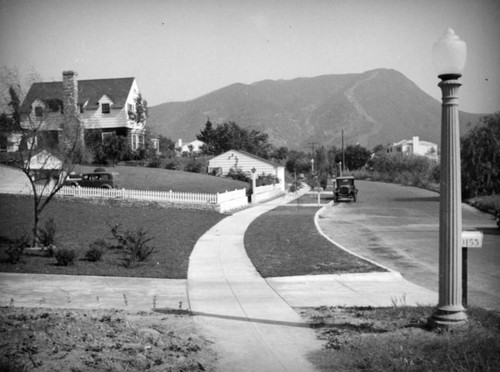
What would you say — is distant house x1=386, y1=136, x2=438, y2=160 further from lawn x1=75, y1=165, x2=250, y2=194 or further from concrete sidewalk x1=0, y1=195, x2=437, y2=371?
concrete sidewalk x1=0, y1=195, x2=437, y2=371

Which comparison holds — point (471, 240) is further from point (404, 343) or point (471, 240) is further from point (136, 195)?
point (136, 195)

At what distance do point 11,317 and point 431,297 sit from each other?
7252mm

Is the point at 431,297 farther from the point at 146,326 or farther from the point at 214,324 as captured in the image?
the point at 146,326

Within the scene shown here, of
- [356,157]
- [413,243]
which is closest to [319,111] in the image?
[356,157]

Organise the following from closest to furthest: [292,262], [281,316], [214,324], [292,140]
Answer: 1. [214,324]
2. [281,316]
3. [292,262]
4. [292,140]

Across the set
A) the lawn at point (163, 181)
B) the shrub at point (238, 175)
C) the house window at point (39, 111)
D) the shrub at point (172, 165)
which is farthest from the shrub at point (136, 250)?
the shrub at point (238, 175)

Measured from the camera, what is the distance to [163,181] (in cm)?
3612

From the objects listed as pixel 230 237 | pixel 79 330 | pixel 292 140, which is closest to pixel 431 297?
pixel 79 330

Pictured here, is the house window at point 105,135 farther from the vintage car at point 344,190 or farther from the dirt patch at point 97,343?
the dirt patch at point 97,343

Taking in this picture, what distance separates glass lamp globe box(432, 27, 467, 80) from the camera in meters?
6.50

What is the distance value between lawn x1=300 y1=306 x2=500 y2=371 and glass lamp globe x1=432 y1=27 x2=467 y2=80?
334cm

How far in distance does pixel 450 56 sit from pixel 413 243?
12512mm

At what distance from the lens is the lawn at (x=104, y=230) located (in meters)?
11.9

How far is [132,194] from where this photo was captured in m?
26.8
